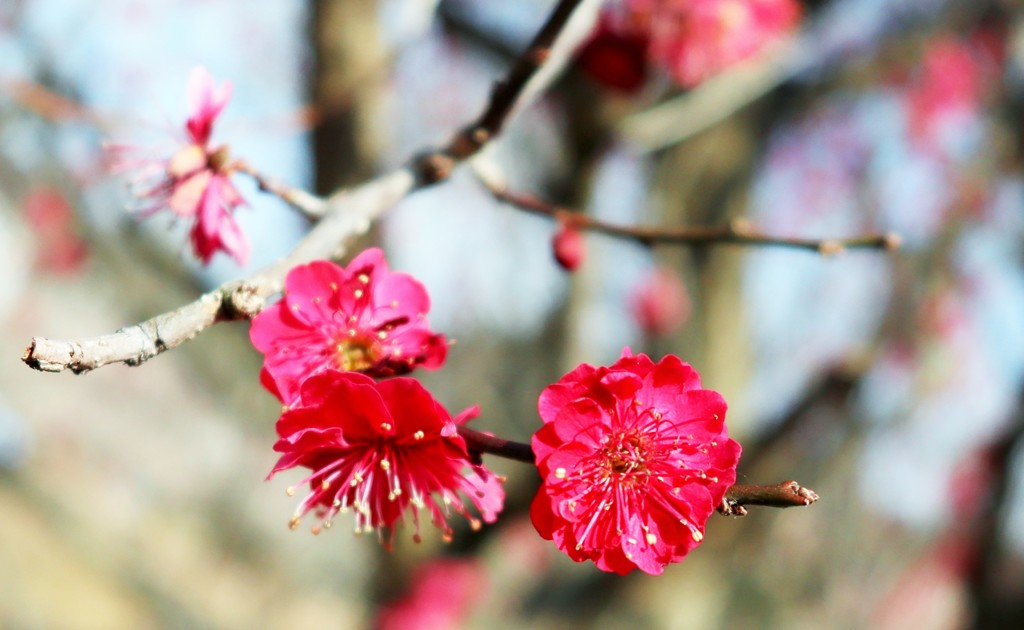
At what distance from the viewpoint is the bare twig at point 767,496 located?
1.75ft

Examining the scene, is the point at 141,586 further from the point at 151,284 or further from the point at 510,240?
the point at 510,240

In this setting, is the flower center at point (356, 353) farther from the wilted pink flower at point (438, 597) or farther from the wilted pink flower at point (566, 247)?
the wilted pink flower at point (438, 597)

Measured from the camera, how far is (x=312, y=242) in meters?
0.77

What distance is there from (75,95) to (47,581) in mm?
4489

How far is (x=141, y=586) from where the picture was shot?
4219 mm

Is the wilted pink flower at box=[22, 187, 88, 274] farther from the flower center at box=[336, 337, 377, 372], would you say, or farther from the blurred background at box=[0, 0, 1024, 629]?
the flower center at box=[336, 337, 377, 372]

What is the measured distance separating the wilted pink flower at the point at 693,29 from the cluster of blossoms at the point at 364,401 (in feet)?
4.12

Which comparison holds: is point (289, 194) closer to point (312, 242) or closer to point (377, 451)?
point (312, 242)

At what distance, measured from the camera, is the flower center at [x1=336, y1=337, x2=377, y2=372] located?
31.6 inches

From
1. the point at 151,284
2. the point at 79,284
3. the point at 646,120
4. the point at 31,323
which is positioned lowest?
the point at 646,120

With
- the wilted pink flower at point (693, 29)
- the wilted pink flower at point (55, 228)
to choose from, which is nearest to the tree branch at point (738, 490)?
the wilted pink flower at point (693, 29)

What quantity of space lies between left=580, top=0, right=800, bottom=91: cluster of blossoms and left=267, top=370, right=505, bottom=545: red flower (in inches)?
53.3

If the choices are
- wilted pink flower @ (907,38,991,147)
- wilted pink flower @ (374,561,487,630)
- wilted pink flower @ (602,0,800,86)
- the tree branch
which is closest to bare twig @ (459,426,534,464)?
the tree branch

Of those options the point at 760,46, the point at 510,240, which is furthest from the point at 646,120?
the point at 510,240
